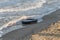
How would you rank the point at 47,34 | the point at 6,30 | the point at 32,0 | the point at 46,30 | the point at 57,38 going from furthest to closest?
the point at 32,0, the point at 6,30, the point at 46,30, the point at 47,34, the point at 57,38

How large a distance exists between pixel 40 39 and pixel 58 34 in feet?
2.40

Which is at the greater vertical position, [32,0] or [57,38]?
[57,38]

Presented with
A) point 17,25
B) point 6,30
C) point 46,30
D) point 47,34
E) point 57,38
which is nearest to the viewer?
point 57,38

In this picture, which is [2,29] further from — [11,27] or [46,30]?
[46,30]

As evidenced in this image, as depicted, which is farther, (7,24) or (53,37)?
(7,24)

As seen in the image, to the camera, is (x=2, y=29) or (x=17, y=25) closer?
(x=2, y=29)

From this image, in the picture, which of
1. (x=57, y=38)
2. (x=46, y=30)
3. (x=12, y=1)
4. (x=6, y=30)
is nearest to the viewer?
(x=57, y=38)

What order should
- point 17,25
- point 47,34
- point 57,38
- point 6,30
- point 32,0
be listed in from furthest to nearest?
point 32,0 → point 17,25 → point 6,30 → point 47,34 → point 57,38

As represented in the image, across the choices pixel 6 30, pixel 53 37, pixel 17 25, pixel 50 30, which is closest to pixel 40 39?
pixel 53 37

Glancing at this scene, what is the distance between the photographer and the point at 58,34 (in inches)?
311

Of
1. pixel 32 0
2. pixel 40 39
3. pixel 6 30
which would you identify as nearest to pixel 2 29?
pixel 6 30

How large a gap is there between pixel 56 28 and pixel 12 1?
12353 millimetres

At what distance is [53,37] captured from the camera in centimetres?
Answer: 759

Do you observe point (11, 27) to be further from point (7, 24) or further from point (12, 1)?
point (12, 1)
